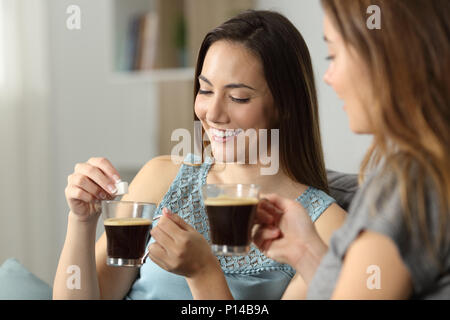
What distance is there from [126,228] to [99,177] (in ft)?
0.64

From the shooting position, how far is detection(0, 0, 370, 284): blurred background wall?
3.81 metres

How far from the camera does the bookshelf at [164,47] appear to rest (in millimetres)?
3590

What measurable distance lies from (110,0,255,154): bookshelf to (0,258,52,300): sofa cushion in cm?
179

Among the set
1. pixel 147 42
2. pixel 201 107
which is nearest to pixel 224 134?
pixel 201 107

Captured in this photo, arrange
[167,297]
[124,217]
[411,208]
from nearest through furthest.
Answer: [411,208] → [124,217] → [167,297]

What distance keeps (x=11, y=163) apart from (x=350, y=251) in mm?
3251

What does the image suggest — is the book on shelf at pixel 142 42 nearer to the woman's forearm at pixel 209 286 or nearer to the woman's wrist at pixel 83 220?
the woman's wrist at pixel 83 220

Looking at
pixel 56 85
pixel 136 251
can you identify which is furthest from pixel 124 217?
pixel 56 85

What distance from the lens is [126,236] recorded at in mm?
1397

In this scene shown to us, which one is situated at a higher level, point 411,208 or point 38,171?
point 411,208

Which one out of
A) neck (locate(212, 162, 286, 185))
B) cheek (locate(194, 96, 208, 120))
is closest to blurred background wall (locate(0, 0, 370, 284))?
neck (locate(212, 162, 286, 185))

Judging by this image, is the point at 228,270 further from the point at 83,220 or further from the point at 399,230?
the point at 399,230

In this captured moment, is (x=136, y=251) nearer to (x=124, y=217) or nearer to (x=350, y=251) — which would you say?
(x=124, y=217)

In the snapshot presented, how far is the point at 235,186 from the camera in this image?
1.29 m
